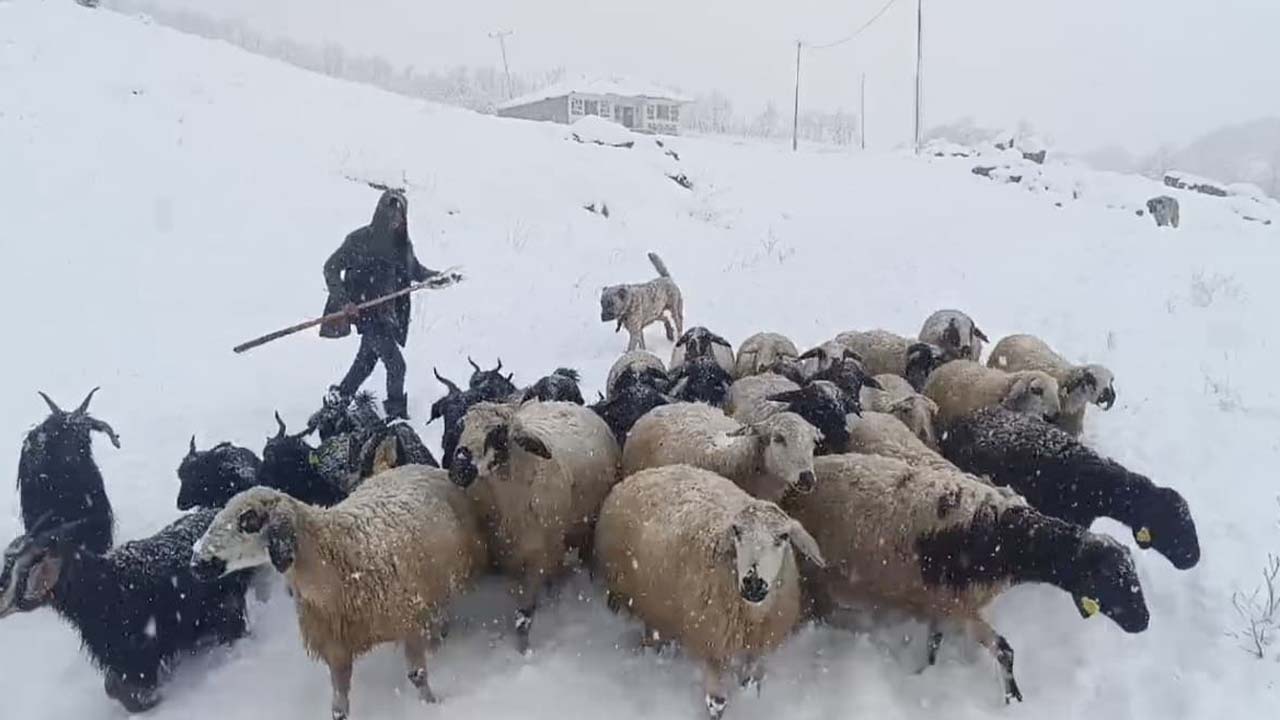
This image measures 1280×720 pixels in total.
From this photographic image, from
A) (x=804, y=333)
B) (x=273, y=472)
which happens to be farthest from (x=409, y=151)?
(x=273, y=472)

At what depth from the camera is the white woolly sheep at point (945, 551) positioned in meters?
4.59

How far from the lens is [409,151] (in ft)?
72.5

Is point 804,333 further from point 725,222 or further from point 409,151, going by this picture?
point 409,151

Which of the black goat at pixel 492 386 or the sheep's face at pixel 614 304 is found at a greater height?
the sheep's face at pixel 614 304

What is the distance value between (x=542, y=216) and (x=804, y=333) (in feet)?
30.5

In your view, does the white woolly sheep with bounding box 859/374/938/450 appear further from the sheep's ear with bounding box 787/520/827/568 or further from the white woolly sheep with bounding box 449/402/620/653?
the white woolly sheep with bounding box 449/402/620/653

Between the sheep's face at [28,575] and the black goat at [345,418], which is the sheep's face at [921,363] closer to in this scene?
the black goat at [345,418]

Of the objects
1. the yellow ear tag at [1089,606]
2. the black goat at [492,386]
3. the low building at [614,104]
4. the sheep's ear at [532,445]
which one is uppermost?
the low building at [614,104]

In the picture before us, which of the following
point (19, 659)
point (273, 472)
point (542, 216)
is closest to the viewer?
point (19, 659)

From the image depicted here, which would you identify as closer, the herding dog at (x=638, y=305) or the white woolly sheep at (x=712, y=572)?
the white woolly sheep at (x=712, y=572)

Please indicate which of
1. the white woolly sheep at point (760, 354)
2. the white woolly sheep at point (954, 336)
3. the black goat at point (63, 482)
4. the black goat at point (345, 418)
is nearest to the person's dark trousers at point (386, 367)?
the black goat at point (345, 418)

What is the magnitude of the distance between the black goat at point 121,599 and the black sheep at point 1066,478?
17.2 feet

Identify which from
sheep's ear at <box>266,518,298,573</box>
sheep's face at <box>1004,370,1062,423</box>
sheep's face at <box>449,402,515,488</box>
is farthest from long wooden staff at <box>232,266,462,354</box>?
sheep's face at <box>1004,370,1062,423</box>

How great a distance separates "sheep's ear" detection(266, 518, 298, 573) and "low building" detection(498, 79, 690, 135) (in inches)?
2224
